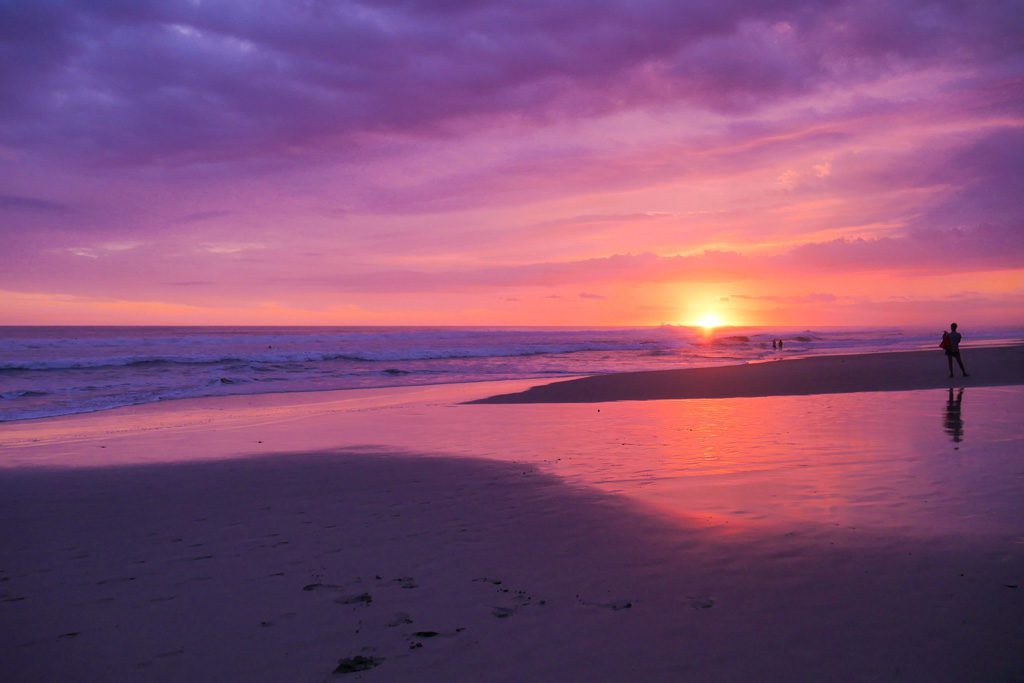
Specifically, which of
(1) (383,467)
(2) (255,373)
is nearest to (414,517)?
(1) (383,467)

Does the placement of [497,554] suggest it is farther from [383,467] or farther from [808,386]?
[808,386]

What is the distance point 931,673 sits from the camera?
421 cm

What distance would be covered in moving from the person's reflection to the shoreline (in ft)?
12.6

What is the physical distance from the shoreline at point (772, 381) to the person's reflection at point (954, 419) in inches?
152

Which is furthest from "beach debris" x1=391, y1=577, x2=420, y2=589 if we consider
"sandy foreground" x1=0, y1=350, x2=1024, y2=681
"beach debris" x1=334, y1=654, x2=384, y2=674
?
"beach debris" x1=334, y1=654, x2=384, y2=674

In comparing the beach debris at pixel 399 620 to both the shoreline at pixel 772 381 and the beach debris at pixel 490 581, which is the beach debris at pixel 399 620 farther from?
the shoreline at pixel 772 381

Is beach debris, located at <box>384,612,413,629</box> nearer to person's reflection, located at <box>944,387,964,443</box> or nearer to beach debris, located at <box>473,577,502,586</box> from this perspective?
beach debris, located at <box>473,577,502,586</box>

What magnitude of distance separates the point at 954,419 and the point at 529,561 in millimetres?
12812

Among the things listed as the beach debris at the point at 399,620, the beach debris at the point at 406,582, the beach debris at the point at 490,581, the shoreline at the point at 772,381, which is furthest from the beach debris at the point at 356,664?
the shoreline at the point at 772,381

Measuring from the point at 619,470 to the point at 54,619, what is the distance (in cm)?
738

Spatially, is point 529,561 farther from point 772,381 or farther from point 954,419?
point 772,381

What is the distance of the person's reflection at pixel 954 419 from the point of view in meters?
12.6

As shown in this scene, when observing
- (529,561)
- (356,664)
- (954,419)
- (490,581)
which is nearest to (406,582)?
(490,581)

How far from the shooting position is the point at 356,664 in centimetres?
459
